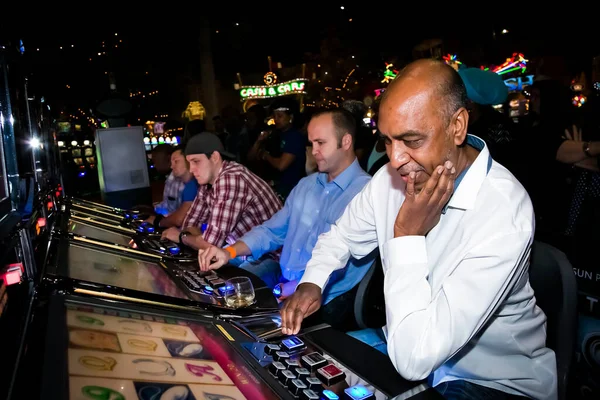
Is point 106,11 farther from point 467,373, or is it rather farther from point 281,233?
point 467,373

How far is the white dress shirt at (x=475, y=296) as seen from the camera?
40.1 inches

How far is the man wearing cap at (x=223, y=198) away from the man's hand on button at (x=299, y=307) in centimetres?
114

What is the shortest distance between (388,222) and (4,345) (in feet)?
3.70

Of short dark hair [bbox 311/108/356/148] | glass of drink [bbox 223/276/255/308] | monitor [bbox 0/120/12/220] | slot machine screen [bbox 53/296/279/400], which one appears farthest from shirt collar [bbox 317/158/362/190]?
monitor [bbox 0/120/12/220]

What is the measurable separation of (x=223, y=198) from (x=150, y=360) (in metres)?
1.75

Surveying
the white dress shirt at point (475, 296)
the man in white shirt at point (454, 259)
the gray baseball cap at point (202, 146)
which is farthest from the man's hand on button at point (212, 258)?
the gray baseball cap at point (202, 146)

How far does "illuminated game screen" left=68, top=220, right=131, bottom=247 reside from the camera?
233 cm

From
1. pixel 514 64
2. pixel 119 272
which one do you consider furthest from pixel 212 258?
pixel 514 64

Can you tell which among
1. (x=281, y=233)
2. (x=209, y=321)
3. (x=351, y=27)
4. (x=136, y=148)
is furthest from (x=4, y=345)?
(x=351, y=27)

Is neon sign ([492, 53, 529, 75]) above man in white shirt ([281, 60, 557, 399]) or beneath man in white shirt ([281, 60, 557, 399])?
above

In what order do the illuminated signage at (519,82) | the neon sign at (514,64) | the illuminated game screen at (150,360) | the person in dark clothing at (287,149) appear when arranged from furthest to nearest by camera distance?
the neon sign at (514,64) → the illuminated signage at (519,82) → the person in dark clothing at (287,149) → the illuminated game screen at (150,360)

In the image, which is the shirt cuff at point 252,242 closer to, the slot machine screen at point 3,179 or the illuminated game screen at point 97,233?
the illuminated game screen at point 97,233

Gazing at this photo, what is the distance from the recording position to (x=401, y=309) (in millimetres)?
1072

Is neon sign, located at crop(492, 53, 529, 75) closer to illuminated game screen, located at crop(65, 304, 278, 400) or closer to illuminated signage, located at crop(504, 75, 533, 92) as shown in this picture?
illuminated signage, located at crop(504, 75, 533, 92)
